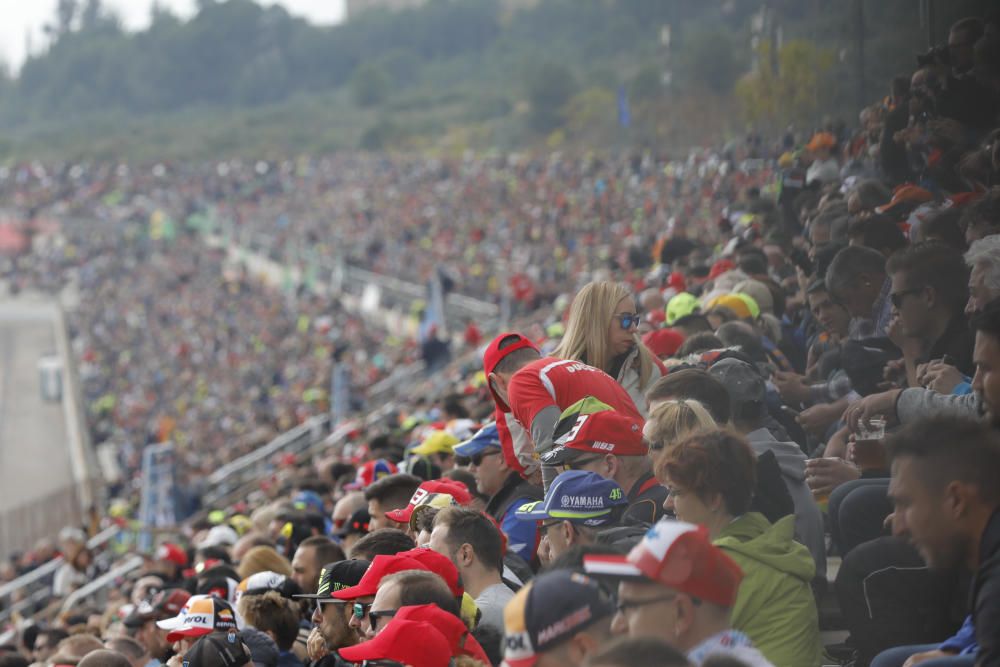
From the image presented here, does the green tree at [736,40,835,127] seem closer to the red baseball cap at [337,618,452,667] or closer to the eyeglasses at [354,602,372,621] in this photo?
the eyeglasses at [354,602,372,621]

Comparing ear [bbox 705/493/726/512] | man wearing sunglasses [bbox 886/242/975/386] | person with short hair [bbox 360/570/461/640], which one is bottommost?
person with short hair [bbox 360/570/461/640]

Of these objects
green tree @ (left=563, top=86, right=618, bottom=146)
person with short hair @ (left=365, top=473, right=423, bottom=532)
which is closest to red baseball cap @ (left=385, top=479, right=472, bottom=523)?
person with short hair @ (left=365, top=473, right=423, bottom=532)

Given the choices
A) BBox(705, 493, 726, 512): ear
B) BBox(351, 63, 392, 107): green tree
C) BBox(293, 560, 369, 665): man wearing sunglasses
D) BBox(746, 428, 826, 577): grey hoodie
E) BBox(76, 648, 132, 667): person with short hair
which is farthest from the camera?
BBox(351, 63, 392, 107): green tree

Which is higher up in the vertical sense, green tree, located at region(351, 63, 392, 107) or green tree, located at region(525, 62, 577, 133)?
green tree, located at region(351, 63, 392, 107)

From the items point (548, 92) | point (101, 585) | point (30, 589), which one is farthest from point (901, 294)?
point (548, 92)

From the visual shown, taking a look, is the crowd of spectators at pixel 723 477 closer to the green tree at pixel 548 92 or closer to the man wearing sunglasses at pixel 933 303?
the man wearing sunglasses at pixel 933 303

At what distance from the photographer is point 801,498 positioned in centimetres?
437

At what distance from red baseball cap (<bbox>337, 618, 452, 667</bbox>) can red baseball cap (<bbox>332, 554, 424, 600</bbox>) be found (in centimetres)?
46

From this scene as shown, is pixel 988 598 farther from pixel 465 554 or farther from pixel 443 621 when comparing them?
pixel 465 554

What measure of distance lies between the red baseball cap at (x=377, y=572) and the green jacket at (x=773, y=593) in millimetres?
1072

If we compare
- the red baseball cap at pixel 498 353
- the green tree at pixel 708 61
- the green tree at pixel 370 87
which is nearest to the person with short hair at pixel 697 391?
the red baseball cap at pixel 498 353

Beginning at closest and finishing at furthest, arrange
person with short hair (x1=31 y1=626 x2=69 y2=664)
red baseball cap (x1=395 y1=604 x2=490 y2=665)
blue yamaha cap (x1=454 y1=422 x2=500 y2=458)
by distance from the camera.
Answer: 1. red baseball cap (x1=395 y1=604 x2=490 y2=665)
2. blue yamaha cap (x1=454 y1=422 x2=500 y2=458)
3. person with short hair (x1=31 y1=626 x2=69 y2=664)

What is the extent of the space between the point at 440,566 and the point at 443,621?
1.49ft

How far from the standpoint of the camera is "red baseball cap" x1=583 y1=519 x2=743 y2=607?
2.88 metres
